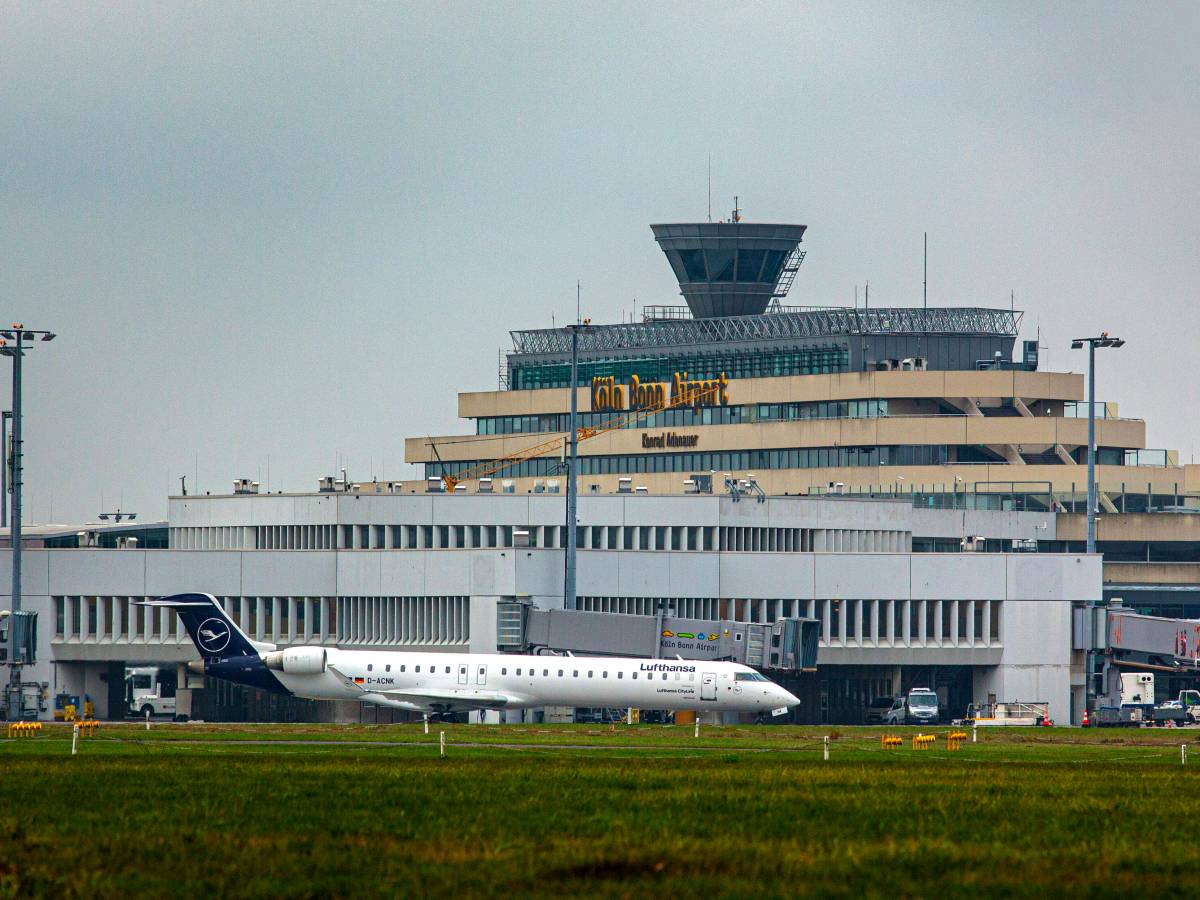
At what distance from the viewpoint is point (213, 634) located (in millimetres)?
100812

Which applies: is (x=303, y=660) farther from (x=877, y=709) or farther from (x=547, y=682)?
(x=877, y=709)

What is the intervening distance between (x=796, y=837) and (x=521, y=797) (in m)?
9.39

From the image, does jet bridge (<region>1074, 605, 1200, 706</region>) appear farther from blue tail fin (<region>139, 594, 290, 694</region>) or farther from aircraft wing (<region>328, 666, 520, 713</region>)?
blue tail fin (<region>139, 594, 290, 694</region>)

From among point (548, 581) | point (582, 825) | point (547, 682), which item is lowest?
point (547, 682)

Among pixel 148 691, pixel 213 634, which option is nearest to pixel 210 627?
pixel 213 634

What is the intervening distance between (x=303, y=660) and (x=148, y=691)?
43.4 meters

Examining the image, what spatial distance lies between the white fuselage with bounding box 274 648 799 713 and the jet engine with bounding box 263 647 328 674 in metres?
0.31

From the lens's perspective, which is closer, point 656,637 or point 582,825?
point 582,825

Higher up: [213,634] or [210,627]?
[210,627]

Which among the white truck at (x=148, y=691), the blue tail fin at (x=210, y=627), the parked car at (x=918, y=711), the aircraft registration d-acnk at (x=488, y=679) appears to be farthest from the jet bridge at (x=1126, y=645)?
the blue tail fin at (x=210, y=627)

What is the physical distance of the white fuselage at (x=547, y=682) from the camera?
317 ft

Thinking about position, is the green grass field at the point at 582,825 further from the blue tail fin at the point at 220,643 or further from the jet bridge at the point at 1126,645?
the jet bridge at the point at 1126,645

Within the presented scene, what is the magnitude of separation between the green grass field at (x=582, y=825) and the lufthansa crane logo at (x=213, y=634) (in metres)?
35.3

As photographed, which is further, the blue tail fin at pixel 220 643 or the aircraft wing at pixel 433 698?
the blue tail fin at pixel 220 643
